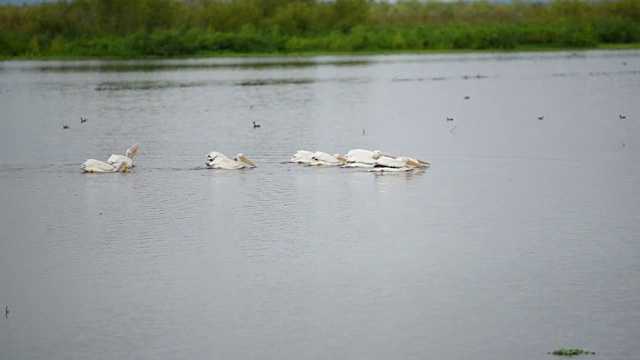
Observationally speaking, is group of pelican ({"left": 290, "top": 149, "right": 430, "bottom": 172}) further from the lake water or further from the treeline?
the treeline

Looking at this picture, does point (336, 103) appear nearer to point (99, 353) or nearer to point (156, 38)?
point (99, 353)

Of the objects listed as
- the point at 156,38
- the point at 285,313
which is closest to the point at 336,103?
the point at 285,313

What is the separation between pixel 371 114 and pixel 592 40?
37.1 m

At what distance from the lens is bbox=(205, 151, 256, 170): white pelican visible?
52.4 ft

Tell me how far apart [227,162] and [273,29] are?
164 ft

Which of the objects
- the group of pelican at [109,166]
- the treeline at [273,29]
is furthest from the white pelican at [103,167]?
the treeline at [273,29]

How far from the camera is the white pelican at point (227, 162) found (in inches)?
629

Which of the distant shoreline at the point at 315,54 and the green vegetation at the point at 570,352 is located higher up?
the green vegetation at the point at 570,352

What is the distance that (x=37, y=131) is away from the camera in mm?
23047

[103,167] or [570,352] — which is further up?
[570,352]

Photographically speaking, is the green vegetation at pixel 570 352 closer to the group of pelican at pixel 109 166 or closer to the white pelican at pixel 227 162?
the white pelican at pixel 227 162

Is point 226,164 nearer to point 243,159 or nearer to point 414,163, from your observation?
point 243,159

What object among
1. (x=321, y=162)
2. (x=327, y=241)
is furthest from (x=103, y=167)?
(x=327, y=241)

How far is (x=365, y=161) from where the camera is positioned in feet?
51.1
